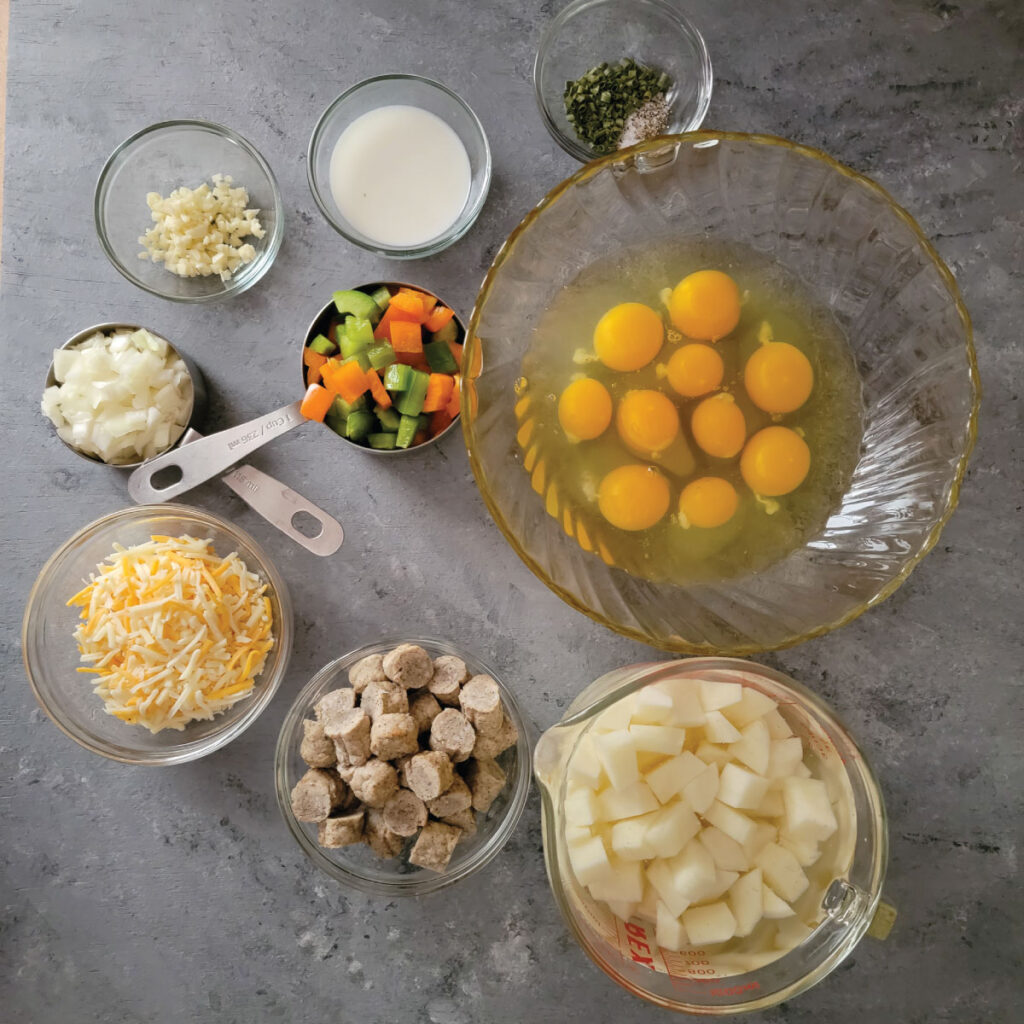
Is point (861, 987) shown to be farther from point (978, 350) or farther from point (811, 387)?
point (978, 350)

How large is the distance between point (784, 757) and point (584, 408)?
0.90 metres

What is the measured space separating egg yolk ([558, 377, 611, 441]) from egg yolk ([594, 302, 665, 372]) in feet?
0.24

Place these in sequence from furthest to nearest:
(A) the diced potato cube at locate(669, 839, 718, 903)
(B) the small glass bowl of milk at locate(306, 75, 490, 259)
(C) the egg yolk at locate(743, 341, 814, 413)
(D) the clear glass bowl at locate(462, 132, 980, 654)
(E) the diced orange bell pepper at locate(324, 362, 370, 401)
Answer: (B) the small glass bowl of milk at locate(306, 75, 490, 259), (E) the diced orange bell pepper at locate(324, 362, 370, 401), (C) the egg yolk at locate(743, 341, 814, 413), (D) the clear glass bowl at locate(462, 132, 980, 654), (A) the diced potato cube at locate(669, 839, 718, 903)

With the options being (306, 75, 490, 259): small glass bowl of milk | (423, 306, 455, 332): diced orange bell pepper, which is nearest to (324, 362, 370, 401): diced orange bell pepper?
(423, 306, 455, 332): diced orange bell pepper

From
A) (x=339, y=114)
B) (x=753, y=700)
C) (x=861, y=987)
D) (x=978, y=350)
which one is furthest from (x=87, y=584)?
(x=978, y=350)

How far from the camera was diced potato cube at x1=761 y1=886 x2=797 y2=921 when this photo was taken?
1.76 meters

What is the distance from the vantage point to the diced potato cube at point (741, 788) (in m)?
1.77

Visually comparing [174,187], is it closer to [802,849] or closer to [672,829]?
[672,829]

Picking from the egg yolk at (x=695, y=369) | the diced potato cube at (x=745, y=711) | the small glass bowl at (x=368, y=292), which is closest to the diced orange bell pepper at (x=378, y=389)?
the small glass bowl at (x=368, y=292)

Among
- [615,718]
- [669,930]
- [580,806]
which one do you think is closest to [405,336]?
[615,718]

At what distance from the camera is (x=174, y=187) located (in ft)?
7.59

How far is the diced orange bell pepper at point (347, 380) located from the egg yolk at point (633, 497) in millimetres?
650

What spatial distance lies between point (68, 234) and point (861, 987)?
292 centimetres

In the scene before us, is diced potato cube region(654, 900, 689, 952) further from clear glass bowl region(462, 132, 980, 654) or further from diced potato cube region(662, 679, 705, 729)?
clear glass bowl region(462, 132, 980, 654)
